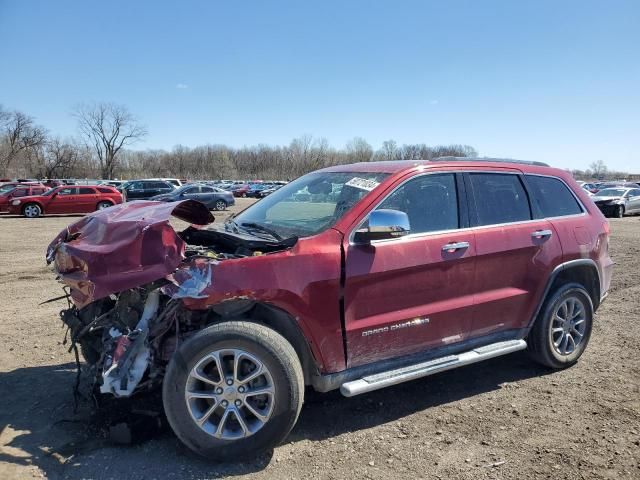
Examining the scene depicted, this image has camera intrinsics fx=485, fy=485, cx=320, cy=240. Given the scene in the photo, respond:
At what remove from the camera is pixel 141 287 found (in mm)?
3172

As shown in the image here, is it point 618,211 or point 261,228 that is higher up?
point 261,228

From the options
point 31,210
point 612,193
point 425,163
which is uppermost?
point 425,163

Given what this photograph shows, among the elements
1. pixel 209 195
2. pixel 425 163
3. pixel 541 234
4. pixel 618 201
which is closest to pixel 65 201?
pixel 209 195

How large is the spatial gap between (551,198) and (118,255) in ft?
12.5

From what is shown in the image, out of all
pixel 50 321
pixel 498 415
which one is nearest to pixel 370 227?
pixel 498 415

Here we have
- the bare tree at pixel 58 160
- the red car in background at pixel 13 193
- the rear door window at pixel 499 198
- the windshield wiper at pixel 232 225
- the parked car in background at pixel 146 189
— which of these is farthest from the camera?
the bare tree at pixel 58 160

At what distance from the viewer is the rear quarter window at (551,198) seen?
14.6 feet

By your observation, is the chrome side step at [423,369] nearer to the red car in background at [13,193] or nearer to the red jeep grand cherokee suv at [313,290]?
the red jeep grand cherokee suv at [313,290]

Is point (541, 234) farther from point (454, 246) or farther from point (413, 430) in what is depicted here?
point (413, 430)

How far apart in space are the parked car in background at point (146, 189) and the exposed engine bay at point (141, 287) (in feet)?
103

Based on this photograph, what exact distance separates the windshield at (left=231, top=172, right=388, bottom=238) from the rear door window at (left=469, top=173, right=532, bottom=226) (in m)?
0.90

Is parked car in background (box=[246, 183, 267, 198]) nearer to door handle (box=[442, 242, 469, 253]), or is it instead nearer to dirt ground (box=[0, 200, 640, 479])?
dirt ground (box=[0, 200, 640, 479])

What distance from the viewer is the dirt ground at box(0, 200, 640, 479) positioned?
117 inches

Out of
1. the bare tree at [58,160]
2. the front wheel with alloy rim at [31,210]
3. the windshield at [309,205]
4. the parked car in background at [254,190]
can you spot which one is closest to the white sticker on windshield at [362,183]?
the windshield at [309,205]
